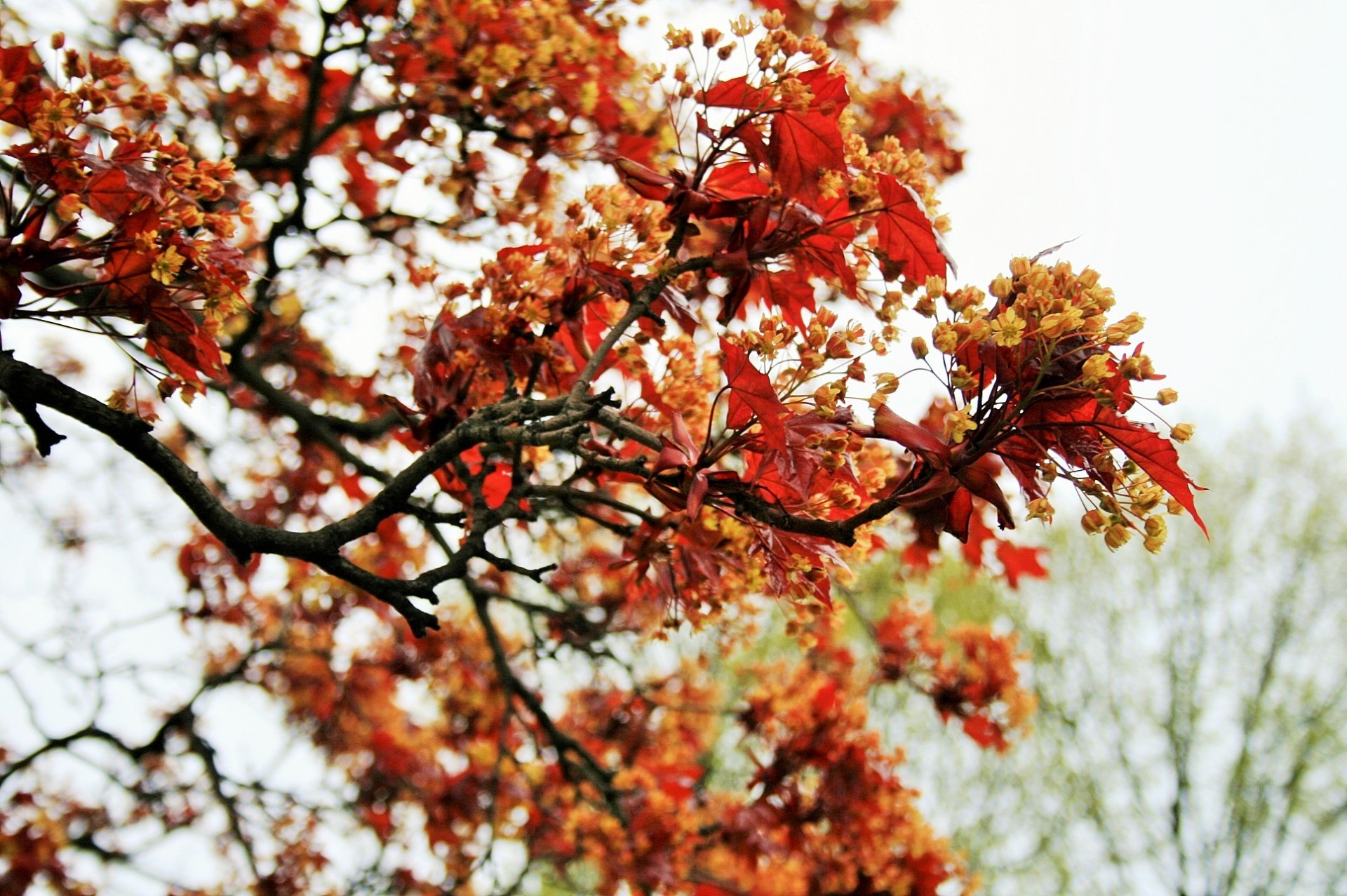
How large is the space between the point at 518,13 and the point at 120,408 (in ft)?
5.54

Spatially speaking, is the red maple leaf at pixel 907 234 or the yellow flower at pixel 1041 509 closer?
the yellow flower at pixel 1041 509

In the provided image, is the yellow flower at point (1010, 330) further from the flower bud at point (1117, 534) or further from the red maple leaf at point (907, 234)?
the red maple leaf at point (907, 234)

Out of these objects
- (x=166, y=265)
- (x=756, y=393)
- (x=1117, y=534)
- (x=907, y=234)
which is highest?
(x=907, y=234)

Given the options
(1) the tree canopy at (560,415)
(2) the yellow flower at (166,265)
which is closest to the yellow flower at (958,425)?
(1) the tree canopy at (560,415)

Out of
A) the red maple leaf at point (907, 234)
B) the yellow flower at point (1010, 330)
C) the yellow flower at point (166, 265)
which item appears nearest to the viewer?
the yellow flower at point (1010, 330)

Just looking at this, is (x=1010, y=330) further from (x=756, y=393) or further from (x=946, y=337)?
(x=756, y=393)

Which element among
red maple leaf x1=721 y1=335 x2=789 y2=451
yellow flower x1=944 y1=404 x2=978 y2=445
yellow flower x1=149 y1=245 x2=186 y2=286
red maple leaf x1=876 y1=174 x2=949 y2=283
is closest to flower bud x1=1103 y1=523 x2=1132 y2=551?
yellow flower x1=944 y1=404 x2=978 y2=445

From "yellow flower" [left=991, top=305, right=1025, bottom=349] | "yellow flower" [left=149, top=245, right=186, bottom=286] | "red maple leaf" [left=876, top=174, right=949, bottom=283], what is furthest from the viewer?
"red maple leaf" [left=876, top=174, right=949, bottom=283]

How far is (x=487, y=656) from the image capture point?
5488 mm

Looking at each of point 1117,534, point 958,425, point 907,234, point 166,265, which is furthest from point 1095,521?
point 166,265

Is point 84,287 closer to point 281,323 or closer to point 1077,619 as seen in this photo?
point 281,323

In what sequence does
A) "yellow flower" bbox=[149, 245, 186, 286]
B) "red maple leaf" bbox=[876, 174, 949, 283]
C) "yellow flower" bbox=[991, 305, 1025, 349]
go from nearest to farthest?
"yellow flower" bbox=[991, 305, 1025, 349] < "yellow flower" bbox=[149, 245, 186, 286] < "red maple leaf" bbox=[876, 174, 949, 283]

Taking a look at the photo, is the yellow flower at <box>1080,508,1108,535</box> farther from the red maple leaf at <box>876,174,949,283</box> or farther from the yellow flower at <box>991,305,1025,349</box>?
the red maple leaf at <box>876,174,949,283</box>

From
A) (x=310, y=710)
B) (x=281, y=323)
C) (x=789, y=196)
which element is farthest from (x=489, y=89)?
(x=310, y=710)
